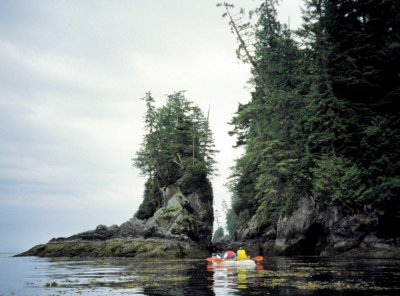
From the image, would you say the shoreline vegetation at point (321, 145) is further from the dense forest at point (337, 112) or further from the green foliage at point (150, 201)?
the green foliage at point (150, 201)

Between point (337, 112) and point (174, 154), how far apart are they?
1527 inches

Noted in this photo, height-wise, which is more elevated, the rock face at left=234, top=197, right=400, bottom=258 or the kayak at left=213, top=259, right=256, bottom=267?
the rock face at left=234, top=197, right=400, bottom=258

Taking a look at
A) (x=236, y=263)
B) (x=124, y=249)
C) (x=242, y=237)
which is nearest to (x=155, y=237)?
(x=124, y=249)

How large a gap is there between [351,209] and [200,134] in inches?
1528

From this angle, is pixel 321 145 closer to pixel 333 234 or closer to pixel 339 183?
pixel 339 183

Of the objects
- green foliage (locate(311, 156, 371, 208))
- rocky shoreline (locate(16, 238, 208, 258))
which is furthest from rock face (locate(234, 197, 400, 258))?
rocky shoreline (locate(16, 238, 208, 258))

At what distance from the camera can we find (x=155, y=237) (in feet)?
161

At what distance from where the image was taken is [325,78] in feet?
121

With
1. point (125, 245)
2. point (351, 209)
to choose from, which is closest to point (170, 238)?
point (125, 245)

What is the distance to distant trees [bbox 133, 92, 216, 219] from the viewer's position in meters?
66.1

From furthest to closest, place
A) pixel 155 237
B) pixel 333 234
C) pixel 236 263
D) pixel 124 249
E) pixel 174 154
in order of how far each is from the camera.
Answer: pixel 174 154 → pixel 155 237 → pixel 124 249 → pixel 333 234 → pixel 236 263

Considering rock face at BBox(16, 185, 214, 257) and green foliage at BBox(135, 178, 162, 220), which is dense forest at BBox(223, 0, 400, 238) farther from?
green foliage at BBox(135, 178, 162, 220)

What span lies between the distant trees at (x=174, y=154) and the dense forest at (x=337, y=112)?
73.1 ft

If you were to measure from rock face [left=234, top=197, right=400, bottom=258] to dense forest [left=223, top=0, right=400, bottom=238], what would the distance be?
1058 millimetres
